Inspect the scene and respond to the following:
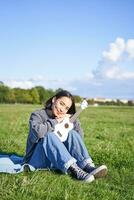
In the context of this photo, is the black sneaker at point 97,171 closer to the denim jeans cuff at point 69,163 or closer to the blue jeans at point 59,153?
the blue jeans at point 59,153

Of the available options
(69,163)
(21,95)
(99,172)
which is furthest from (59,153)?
(21,95)

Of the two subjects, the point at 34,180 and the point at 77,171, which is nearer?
the point at 34,180

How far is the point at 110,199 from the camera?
21.9ft

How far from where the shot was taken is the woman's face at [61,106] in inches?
324

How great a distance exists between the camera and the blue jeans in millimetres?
7645

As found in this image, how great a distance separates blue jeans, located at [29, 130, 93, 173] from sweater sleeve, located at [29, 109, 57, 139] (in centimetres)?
14

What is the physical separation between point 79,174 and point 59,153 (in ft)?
1.60

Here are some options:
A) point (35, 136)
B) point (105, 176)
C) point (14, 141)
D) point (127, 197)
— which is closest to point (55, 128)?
point (35, 136)

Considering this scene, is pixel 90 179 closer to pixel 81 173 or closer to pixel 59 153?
pixel 81 173

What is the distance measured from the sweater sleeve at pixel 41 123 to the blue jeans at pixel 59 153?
0.14 metres

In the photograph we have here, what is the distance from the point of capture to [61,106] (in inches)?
325

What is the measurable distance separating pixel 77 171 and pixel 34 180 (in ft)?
3.40

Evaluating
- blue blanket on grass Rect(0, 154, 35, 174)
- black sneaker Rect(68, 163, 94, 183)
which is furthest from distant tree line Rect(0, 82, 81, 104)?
black sneaker Rect(68, 163, 94, 183)

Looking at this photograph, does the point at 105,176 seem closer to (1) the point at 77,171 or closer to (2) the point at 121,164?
(1) the point at 77,171
